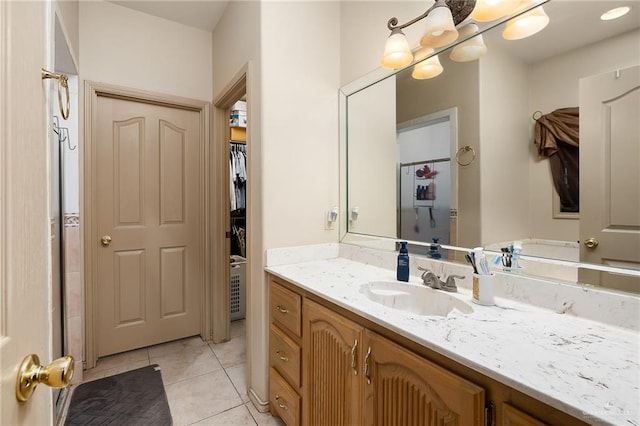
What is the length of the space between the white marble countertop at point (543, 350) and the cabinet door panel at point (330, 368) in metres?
0.11

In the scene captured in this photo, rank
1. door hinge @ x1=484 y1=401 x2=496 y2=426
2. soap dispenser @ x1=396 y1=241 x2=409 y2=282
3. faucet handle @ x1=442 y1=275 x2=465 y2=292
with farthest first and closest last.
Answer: soap dispenser @ x1=396 y1=241 x2=409 y2=282, faucet handle @ x1=442 y1=275 x2=465 y2=292, door hinge @ x1=484 y1=401 x2=496 y2=426

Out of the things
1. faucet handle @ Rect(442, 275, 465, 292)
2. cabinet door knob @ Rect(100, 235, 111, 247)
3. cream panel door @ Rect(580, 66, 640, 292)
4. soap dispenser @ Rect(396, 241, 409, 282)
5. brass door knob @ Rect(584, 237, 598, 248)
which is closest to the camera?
cream panel door @ Rect(580, 66, 640, 292)

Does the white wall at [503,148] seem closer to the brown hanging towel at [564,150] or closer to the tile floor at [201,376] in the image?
the brown hanging towel at [564,150]

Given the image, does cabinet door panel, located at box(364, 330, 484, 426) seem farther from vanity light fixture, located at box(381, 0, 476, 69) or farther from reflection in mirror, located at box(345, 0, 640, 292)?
vanity light fixture, located at box(381, 0, 476, 69)

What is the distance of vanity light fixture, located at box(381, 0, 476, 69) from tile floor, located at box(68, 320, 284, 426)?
2.04 metres

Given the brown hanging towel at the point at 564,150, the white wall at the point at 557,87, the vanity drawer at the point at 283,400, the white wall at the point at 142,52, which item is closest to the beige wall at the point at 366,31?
the white wall at the point at 557,87

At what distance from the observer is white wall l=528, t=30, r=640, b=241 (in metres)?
0.95

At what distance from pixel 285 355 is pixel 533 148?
143 cm

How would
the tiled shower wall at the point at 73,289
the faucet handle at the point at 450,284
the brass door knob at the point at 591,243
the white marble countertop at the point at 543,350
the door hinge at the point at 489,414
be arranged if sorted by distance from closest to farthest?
the white marble countertop at the point at 543,350, the door hinge at the point at 489,414, the brass door knob at the point at 591,243, the faucet handle at the point at 450,284, the tiled shower wall at the point at 73,289

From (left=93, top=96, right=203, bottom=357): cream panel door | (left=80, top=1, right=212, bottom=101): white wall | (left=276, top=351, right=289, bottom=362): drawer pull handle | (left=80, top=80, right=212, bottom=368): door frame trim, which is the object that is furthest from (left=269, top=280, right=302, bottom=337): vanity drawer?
(left=80, top=1, right=212, bottom=101): white wall

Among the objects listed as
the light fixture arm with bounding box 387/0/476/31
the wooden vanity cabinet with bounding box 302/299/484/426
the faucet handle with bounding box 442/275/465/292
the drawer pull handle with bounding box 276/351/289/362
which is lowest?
the drawer pull handle with bounding box 276/351/289/362

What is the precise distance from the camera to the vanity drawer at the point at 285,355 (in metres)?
1.44

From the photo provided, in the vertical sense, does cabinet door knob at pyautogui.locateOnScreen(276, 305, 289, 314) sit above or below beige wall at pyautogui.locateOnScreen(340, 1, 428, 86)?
below

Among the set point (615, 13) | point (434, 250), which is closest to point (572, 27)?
point (615, 13)
